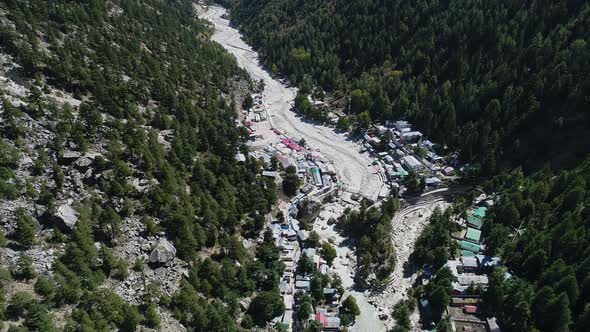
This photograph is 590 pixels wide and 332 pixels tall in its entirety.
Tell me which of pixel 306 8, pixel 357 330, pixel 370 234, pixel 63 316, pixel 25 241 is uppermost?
pixel 306 8

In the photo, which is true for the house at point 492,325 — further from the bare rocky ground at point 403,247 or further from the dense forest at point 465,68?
the dense forest at point 465,68

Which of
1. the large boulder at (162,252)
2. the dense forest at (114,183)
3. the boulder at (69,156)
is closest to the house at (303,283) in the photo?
the dense forest at (114,183)

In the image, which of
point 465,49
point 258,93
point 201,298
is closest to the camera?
point 201,298

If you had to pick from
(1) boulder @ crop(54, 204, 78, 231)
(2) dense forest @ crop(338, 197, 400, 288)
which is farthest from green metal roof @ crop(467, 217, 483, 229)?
(1) boulder @ crop(54, 204, 78, 231)

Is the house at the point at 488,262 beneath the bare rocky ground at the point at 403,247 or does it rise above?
above

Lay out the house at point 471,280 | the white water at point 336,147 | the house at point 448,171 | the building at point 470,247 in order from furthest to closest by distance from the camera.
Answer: the house at point 448,171
the building at point 470,247
the white water at point 336,147
the house at point 471,280

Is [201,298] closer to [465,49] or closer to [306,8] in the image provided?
[465,49]

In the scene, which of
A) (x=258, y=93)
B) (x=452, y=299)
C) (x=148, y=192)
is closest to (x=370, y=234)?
(x=452, y=299)
